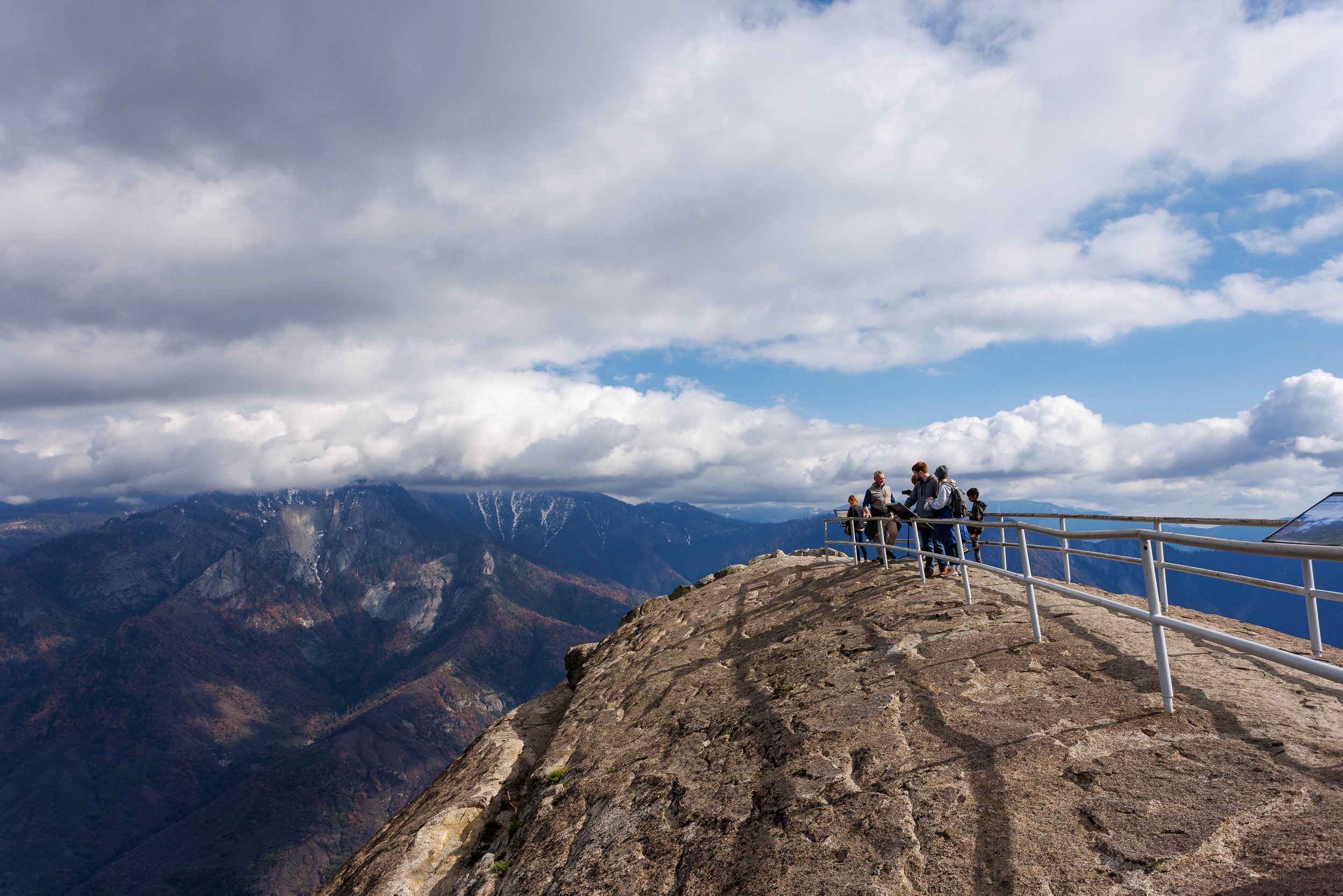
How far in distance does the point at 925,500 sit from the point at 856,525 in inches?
182

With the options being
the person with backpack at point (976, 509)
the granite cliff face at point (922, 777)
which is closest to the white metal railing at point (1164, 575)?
the granite cliff face at point (922, 777)

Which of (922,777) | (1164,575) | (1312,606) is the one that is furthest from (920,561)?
(922,777)

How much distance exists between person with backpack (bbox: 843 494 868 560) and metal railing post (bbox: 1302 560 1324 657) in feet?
36.4

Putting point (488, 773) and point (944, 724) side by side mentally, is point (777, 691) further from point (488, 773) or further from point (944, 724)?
point (488, 773)

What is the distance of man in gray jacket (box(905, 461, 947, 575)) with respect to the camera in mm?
14977

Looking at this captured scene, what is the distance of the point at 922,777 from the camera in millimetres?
6082

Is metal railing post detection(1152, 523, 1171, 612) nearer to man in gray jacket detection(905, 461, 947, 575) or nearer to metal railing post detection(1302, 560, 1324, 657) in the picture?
metal railing post detection(1302, 560, 1324, 657)

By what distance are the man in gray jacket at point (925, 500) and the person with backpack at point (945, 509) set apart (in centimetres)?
5

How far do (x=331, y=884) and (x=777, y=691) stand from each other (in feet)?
31.6

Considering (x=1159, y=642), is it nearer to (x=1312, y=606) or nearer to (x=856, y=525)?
(x=1312, y=606)

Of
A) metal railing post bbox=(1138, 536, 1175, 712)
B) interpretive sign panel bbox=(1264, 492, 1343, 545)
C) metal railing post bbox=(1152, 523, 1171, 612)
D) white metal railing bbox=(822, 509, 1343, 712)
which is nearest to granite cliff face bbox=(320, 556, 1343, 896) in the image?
metal railing post bbox=(1138, 536, 1175, 712)

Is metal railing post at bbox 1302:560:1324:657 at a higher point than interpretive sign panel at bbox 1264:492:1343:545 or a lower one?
lower

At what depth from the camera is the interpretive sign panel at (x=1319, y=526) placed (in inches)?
177

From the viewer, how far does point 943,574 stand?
1388cm
